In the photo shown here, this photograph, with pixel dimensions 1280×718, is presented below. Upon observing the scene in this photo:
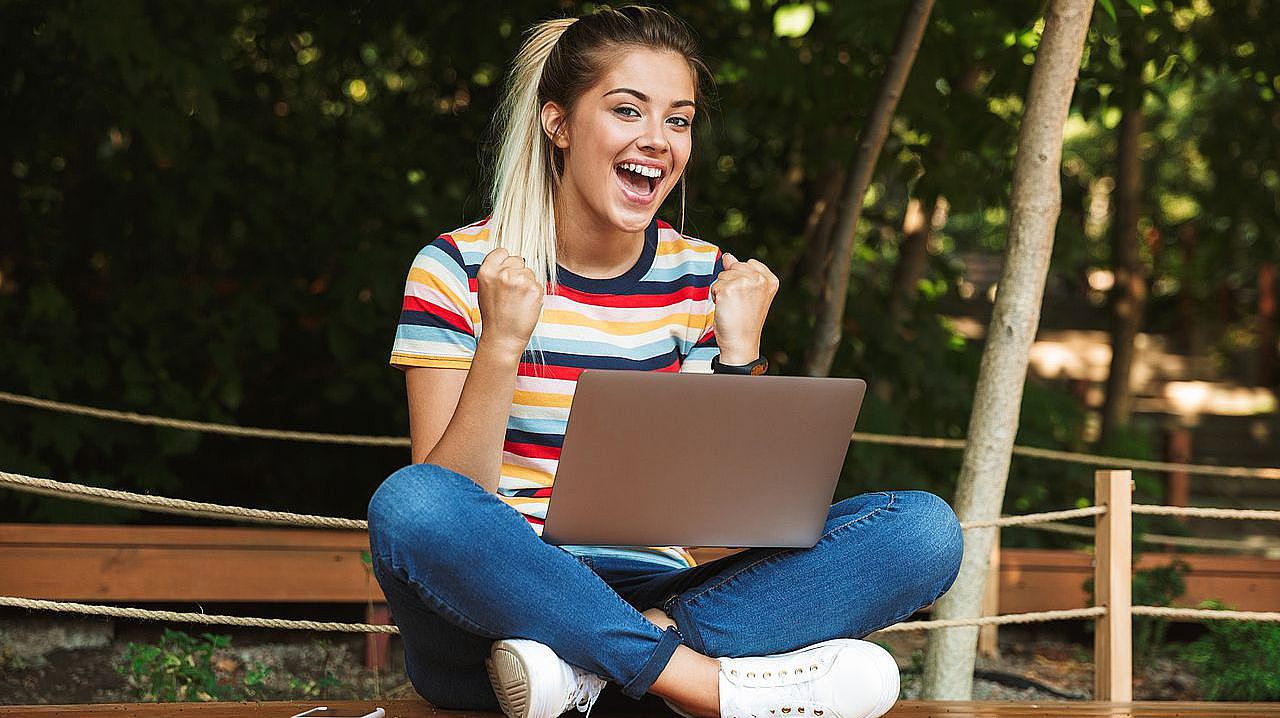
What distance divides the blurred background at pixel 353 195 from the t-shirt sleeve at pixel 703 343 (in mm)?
2061

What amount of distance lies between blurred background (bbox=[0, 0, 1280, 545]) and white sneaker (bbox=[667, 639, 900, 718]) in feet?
8.33

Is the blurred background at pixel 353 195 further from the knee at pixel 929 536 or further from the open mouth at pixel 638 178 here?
the knee at pixel 929 536

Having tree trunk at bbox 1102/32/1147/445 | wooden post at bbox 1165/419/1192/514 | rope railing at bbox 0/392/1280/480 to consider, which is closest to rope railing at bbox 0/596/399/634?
rope railing at bbox 0/392/1280/480

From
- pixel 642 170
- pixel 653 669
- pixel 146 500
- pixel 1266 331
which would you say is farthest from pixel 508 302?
pixel 1266 331

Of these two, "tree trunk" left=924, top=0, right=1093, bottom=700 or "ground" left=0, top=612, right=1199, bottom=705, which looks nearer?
"tree trunk" left=924, top=0, right=1093, bottom=700

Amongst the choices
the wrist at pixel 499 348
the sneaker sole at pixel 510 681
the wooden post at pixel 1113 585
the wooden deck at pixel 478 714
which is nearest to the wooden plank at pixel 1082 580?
the wooden post at pixel 1113 585

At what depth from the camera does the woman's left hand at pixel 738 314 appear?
6.92 ft

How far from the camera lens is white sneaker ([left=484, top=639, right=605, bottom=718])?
1.83m

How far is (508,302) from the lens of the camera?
6.08 ft

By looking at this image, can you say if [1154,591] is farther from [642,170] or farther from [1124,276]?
[642,170]

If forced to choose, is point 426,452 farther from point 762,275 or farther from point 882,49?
point 882,49

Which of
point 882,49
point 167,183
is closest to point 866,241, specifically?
point 882,49

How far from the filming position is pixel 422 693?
7.13 ft

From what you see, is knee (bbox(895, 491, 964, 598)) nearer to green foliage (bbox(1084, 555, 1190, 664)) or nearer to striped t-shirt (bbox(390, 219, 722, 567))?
striped t-shirt (bbox(390, 219, 722, 567))
